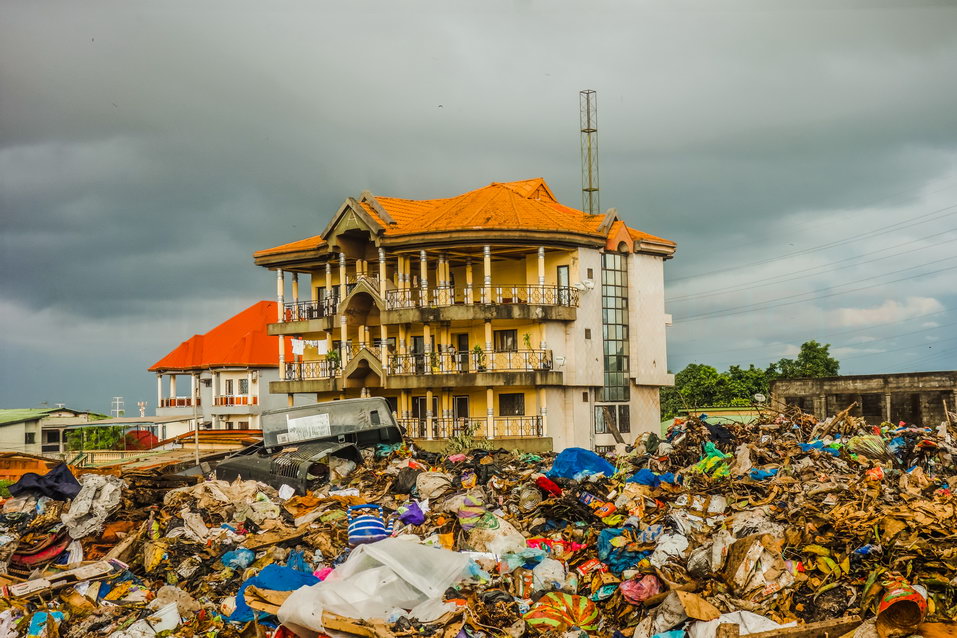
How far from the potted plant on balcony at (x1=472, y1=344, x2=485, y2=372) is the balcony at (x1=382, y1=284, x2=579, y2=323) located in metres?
1.16

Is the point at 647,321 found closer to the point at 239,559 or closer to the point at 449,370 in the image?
the point at 449,370

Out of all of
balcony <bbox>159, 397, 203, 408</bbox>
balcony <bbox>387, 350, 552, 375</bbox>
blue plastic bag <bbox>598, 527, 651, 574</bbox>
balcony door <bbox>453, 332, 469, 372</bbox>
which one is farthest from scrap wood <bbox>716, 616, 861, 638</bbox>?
balcony <bbox>159, 397, 203, 408</bbox>

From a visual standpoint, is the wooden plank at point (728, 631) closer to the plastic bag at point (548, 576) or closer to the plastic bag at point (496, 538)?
the plastic bag at point (548, 576)

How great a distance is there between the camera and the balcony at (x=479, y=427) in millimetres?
32562

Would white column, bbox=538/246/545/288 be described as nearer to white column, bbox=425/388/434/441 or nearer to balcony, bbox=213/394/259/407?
white column, bbox=425/388/434/441

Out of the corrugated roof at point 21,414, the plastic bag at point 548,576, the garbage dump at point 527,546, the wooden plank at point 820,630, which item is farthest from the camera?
the corrugated roof at point 21,414

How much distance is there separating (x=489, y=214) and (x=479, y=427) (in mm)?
7405

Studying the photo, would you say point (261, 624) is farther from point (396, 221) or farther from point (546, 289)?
point (396, 221)

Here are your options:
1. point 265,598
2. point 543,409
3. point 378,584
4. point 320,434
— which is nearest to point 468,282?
point 543,409

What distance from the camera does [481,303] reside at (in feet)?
108

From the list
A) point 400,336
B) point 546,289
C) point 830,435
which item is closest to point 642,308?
point 546,289

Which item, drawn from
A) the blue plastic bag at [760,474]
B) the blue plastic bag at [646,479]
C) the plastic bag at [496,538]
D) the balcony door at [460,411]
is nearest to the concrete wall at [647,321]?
the balcony door at [460,411]

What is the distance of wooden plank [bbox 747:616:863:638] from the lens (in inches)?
399

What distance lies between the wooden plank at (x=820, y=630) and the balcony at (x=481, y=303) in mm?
22268
